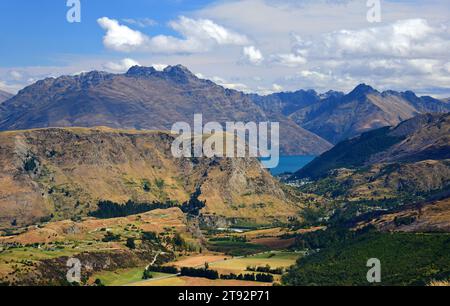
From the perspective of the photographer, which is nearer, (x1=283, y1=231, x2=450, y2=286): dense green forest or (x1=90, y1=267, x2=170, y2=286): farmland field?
(x1=283, y1=231, x2=450, y2=286): dense green forest

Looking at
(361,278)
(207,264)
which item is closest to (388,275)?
(361,278)

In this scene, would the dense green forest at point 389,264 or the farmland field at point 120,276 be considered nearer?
the dense green forest at point 389,264

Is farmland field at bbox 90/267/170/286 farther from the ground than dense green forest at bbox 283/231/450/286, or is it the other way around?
dense green forest at bbox 283/231/450/286

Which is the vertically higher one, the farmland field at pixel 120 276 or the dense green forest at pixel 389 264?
the dense green forest at pixel 389 264

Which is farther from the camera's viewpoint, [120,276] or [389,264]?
[120,276]

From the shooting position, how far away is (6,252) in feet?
634

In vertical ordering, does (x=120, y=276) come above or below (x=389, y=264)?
below
